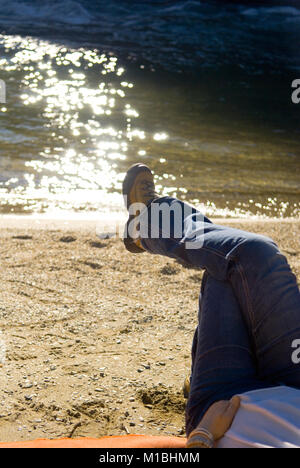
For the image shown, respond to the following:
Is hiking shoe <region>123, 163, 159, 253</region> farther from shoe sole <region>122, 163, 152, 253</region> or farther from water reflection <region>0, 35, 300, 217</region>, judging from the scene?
water reflection <region>0, 35, 300, 217</region>

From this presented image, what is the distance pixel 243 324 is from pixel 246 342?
6 centimetres

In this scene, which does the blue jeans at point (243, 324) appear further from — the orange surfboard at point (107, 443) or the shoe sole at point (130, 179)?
the shoe sole at point (130, 179)

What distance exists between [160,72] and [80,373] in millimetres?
9894

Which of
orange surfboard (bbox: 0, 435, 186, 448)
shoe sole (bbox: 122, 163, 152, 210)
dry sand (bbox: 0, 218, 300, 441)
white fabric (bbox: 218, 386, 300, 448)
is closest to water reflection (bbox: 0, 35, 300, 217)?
dry sand (bbox: 0, 218, 300, 441)

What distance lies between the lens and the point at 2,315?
2605 mm

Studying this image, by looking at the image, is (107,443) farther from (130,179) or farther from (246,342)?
(130,179)

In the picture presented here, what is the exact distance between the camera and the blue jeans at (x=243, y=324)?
1.56m

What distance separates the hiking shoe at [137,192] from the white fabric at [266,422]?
3.81ft

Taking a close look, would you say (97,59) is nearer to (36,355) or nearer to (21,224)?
(21,224)

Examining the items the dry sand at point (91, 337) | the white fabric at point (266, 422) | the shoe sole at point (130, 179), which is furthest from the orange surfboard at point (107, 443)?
the shoe sole at point (130, 179)

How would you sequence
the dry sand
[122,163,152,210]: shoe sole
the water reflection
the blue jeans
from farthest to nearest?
the water reflection
[122,163,152,210]: shoe sole
the dry sand
the blue jeans

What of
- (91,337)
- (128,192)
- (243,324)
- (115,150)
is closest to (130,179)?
(128,192)

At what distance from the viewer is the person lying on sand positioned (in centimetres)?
136

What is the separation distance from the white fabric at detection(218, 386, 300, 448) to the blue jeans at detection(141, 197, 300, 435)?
0.10m
